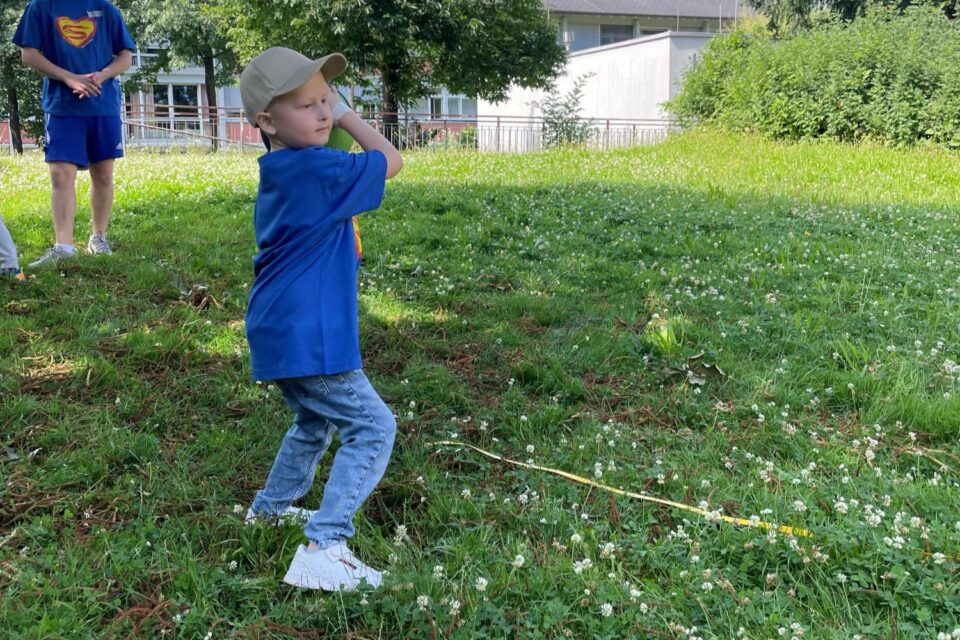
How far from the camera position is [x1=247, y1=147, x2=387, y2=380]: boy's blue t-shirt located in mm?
2664

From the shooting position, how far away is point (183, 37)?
3472 cm

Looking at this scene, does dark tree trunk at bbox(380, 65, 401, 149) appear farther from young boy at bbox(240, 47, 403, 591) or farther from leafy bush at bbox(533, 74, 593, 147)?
young boy at bbox(240, 47, 403, 591)

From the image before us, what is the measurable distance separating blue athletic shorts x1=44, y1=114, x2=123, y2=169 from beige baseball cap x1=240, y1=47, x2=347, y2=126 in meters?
4.25

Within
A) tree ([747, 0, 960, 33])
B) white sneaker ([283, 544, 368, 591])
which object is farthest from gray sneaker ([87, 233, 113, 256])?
tree ([747, 0, 960, 33])

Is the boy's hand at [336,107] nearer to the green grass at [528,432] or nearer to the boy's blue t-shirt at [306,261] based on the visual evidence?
the boy's blue t-shirt at [306,261]

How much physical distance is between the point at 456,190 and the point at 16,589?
7.68 m

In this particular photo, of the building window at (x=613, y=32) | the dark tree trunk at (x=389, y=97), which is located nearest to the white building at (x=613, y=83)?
the building window at (x=613, y=32)

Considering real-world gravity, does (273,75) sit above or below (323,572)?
above

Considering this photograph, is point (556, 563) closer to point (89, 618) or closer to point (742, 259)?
point (89, 618)

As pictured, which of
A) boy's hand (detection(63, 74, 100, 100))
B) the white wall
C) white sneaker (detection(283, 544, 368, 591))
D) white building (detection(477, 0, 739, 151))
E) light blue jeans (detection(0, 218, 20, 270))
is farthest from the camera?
the white wall

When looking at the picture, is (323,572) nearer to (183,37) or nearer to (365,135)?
(365,135)

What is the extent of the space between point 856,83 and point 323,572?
707 inches

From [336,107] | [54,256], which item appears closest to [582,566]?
[336,107]

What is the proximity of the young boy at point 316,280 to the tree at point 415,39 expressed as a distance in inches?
841
